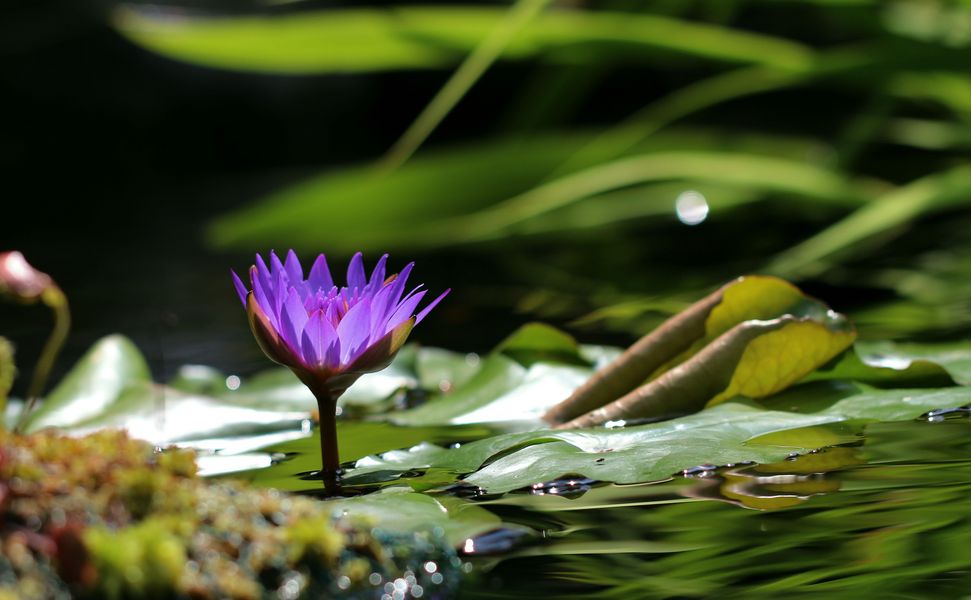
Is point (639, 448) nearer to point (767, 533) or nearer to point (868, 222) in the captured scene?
point (767, 533)

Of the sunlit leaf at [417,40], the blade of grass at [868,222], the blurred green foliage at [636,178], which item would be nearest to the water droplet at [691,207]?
the blurred green foliage at [636,178]

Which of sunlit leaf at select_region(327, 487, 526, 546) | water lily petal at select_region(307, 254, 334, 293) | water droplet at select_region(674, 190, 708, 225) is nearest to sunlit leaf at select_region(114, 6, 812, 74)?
water droplet at select_region(674, 190, 708, 225)

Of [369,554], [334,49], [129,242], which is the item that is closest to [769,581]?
[369,554]

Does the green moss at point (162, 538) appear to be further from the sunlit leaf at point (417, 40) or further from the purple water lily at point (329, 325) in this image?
the sunlit leaf at point (417, 40)

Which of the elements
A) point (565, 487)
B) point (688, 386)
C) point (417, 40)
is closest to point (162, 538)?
point (565, 487)

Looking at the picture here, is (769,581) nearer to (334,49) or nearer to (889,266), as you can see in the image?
(889,266)

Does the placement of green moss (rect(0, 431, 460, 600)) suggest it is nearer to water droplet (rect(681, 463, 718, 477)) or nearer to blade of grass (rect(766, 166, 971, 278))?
water droplet (rect(681, 463, 718, 477))

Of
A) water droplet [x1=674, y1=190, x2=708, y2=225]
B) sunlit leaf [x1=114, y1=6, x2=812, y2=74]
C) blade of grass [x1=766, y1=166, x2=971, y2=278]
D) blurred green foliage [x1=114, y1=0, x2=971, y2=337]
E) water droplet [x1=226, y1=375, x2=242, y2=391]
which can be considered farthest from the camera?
water droplet [x1=674, y1=190, x2=708, y2=225]
